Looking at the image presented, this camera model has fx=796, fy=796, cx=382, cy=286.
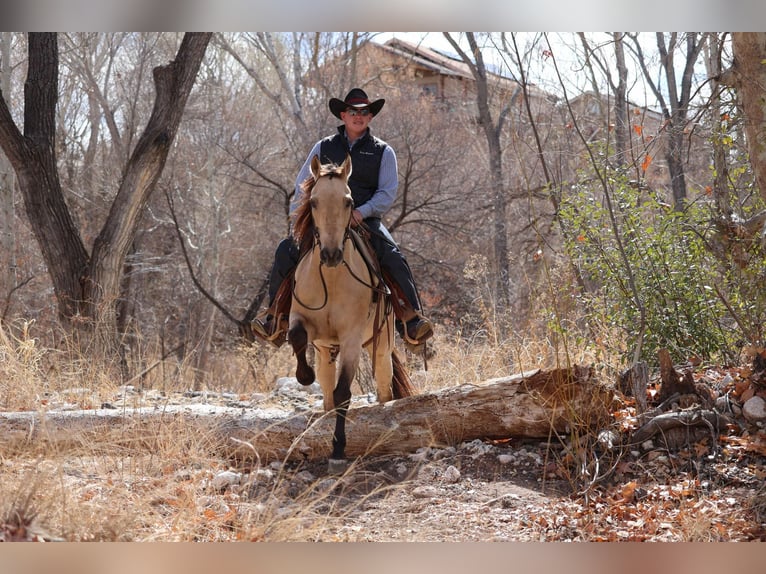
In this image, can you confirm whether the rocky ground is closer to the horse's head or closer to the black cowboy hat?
the horse's head

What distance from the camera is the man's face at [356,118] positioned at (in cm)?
641

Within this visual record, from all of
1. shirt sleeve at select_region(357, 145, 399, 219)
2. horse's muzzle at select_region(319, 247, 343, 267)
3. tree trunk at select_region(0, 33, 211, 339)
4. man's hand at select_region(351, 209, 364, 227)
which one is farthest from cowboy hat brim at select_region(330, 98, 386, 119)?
tree trunk at select_region(0, 33, 211, 339)

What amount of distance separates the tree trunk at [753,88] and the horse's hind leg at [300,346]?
348 cm

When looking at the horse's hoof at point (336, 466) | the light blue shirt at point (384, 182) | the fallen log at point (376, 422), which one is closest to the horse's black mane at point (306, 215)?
the light blue shirt at point (384, 182)

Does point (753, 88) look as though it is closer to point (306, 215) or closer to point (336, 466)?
point (306, 215)

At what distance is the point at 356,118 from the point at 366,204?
714 millimetres

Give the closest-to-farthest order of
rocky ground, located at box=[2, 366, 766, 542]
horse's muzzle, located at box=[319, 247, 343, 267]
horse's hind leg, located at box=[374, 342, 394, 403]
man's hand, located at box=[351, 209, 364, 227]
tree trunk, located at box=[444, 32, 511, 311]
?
rocky ground, located at box=[2, 366, 766, 542] < horse's muzzle, located at box=[319, 247, 343, 267] < man's hand, located at box=[351, 209, 364, 227] < horse's hind leg, located at box=[374, 342, 394, 403] < tree trunk, located at box=[444, 32, 511, 311]

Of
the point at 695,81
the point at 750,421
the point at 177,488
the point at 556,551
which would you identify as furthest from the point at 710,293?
the point at 695,81

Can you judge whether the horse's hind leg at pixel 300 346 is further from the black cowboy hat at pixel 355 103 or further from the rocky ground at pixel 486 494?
the black cowboy hat at pixel 355 103

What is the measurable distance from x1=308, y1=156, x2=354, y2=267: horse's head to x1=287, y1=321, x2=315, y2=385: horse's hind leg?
0.75 meters

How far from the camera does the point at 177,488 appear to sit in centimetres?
505

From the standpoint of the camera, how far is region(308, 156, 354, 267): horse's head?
521 cm

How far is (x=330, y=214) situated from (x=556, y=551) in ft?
8.15
